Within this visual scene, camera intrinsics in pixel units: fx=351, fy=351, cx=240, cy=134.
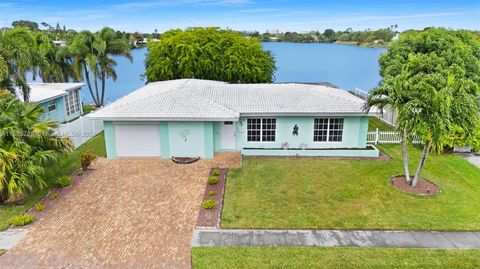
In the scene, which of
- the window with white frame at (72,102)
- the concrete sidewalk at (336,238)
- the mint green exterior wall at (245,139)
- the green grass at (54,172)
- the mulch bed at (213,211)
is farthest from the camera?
the window with white frame at (72,102)

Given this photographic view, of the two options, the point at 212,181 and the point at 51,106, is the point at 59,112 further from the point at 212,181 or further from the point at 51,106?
the point at 212,181

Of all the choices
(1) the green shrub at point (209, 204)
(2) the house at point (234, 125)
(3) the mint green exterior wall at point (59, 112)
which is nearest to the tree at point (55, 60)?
(3) the mint green exterior wall at point (59, 112)

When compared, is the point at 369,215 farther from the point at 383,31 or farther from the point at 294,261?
the point at 383,31

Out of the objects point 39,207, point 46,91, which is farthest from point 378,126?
point 46,91

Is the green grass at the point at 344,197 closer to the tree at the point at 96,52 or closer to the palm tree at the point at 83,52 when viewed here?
the palm tree at the point at 83,52

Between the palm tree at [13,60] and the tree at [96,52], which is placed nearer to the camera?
the palm tree at [13,60]

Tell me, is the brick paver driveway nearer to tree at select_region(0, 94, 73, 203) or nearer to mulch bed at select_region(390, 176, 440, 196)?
tree at select_region(0, 94, 73, 203)

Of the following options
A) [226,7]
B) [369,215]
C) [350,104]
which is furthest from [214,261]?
[226,7]
